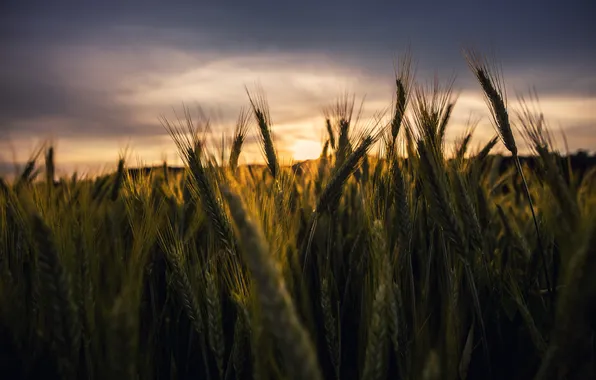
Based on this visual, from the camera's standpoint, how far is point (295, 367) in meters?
0.81

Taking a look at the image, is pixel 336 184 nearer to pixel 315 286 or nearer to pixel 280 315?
pixel 315 286

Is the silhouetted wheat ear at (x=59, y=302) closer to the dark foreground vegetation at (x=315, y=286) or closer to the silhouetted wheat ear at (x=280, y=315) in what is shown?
the dark foreground vegetation at (x=315, y=286)

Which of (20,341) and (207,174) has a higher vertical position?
(207,174)

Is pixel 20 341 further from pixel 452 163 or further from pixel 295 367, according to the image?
pixel 452 163

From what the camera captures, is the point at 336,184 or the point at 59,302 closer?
the point at 59,302

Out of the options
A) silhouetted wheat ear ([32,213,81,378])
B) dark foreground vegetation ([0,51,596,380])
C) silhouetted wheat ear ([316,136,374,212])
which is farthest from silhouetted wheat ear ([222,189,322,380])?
silhouetted wheat ear ([316,136,374,212])

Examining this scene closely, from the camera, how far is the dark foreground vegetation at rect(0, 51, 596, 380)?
3.37ft

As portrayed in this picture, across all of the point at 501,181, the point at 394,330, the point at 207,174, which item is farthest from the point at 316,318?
the point at 501,181

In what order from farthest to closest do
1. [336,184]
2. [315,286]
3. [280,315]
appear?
1. [315,286]
2. [336,184]
3. [280,315]

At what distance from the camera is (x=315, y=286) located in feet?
7.02

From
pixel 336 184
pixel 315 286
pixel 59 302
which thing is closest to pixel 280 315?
pixel 59 302

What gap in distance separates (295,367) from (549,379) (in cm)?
59

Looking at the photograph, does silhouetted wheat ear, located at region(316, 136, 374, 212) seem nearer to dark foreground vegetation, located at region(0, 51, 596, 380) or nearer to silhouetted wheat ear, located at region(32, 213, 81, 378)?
dark foreground vegetation, located at region(0, 51, 596, 380)

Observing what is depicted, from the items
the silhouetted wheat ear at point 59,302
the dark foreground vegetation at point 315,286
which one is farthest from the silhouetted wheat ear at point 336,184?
the silhouetted wheat ear at point 59,302
